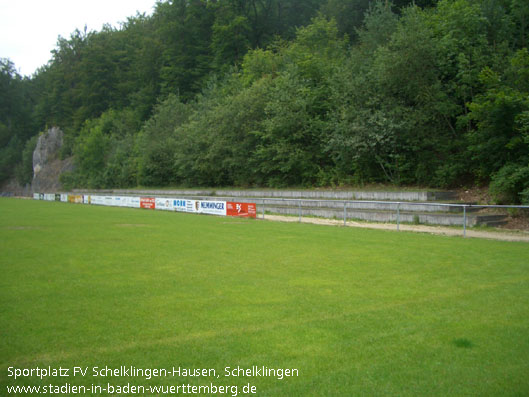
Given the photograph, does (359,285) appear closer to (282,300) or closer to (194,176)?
(282,300)

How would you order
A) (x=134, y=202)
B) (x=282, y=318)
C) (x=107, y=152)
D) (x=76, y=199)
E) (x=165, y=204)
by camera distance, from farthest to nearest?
(x=107, y=152)
(x=76, y=199)
(x=134, y=202)
(x=165, y=204)
(x=282, y=318)

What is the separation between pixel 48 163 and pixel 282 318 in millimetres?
88797

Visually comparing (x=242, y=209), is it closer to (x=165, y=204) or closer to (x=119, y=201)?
(x=165, y=204)

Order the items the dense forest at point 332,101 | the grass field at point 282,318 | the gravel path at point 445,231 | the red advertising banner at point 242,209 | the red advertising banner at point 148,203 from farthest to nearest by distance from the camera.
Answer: the red advertising banner at point 148,203
the red advertising banner at point 242,209
the dense forest at point 332,101
the gravel path at point 445,231
the grass field at point 282,318

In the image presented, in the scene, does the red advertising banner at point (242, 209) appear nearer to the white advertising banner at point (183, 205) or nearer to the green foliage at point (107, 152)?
A: the white advertising banner at point (183, 205)

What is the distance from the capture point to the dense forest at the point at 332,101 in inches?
875

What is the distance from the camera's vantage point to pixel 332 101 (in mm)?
31406

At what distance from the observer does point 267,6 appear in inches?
2406

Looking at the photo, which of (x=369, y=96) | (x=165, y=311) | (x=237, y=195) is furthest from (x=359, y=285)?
(x=237, y=195)

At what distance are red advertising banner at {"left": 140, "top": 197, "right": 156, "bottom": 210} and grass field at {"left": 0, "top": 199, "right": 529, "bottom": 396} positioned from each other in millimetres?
25066

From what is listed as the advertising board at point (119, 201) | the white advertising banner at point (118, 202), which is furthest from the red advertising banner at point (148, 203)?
the white advertising banner at point (118, 202)

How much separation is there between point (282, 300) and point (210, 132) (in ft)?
112

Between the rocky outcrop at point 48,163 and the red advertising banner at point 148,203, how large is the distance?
47673 millimetres

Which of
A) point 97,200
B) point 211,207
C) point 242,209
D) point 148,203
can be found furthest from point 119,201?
point 242,209
